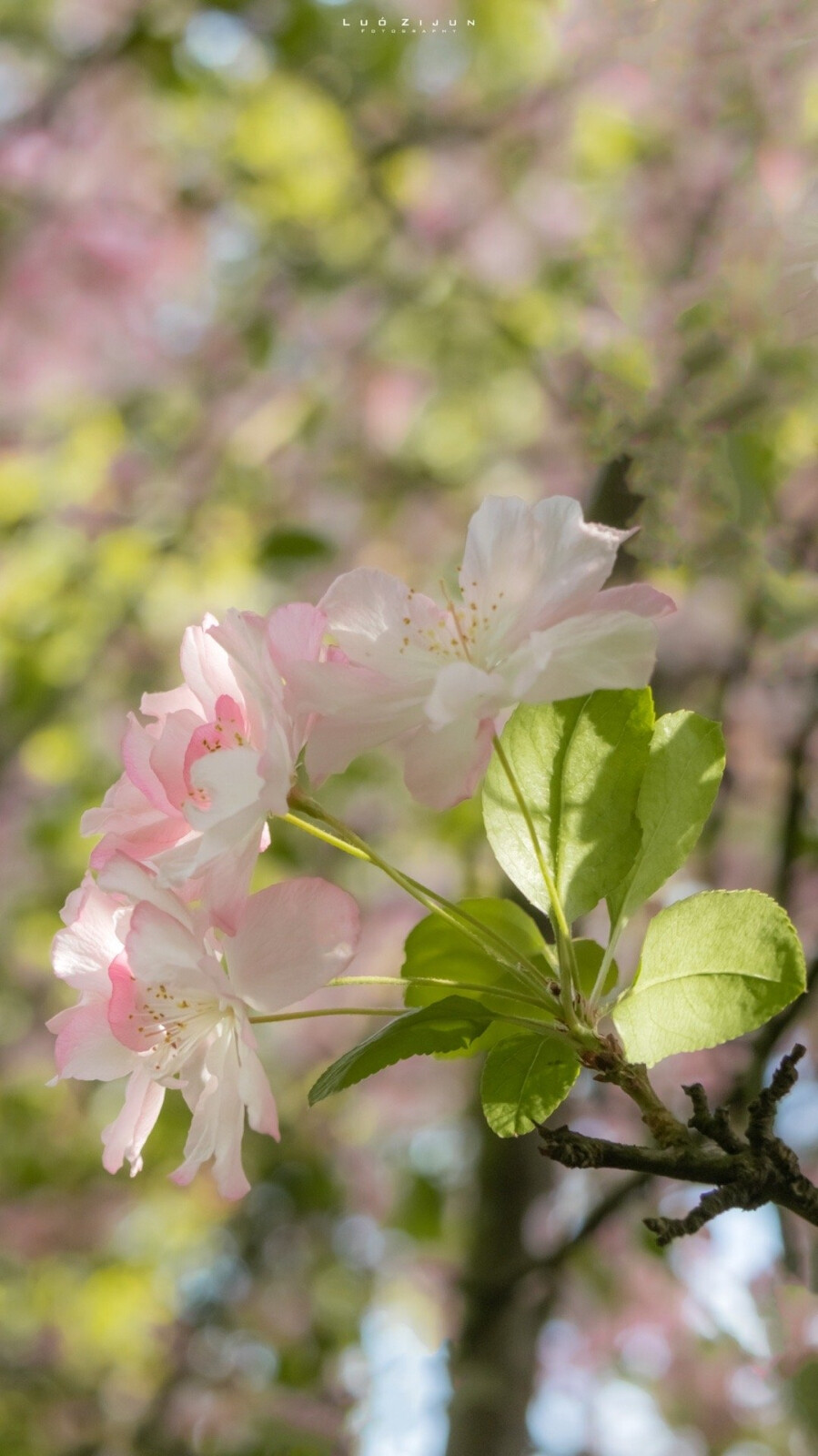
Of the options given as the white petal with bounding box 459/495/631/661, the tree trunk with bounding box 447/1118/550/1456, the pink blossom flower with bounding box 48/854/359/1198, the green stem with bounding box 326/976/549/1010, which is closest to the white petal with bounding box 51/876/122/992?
the pink blossom flower with bounding box 48/854/359/1198

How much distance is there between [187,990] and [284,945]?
→ 5cm

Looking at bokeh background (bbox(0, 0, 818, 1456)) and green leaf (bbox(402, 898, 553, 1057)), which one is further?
bokeh background (bbox(0, 0, 818, 1456))

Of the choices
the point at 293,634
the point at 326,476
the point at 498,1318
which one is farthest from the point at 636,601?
the point at 326,476

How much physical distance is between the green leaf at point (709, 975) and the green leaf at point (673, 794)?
0.08 ft

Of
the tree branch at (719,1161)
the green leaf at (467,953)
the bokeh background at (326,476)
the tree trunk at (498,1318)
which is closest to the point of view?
the tree branch at (719,1161)

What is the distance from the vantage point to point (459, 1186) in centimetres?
265

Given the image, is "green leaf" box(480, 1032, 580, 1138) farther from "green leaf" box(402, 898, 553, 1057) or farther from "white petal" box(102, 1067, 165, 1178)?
"white petal" box(102, 1067, 165, 1178)

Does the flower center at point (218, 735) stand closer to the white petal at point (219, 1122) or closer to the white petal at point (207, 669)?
the white petal at point (207, 669)

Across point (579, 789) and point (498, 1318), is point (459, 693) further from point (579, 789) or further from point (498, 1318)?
point (498, 1318)

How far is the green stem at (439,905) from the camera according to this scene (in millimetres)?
573

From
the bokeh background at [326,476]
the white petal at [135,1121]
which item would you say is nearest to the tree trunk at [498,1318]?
the bokeh background at [326,476]

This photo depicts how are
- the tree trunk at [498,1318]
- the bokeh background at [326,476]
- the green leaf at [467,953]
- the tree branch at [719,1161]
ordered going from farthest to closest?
the bokeh background at [326,476] → the tree trunk at [498,1318] → the green leaf at [467,953] → the tree branch at [719,1161]

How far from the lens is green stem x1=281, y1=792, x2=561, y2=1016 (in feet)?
1.88

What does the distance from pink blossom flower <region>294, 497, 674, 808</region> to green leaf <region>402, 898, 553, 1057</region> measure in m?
0.08
